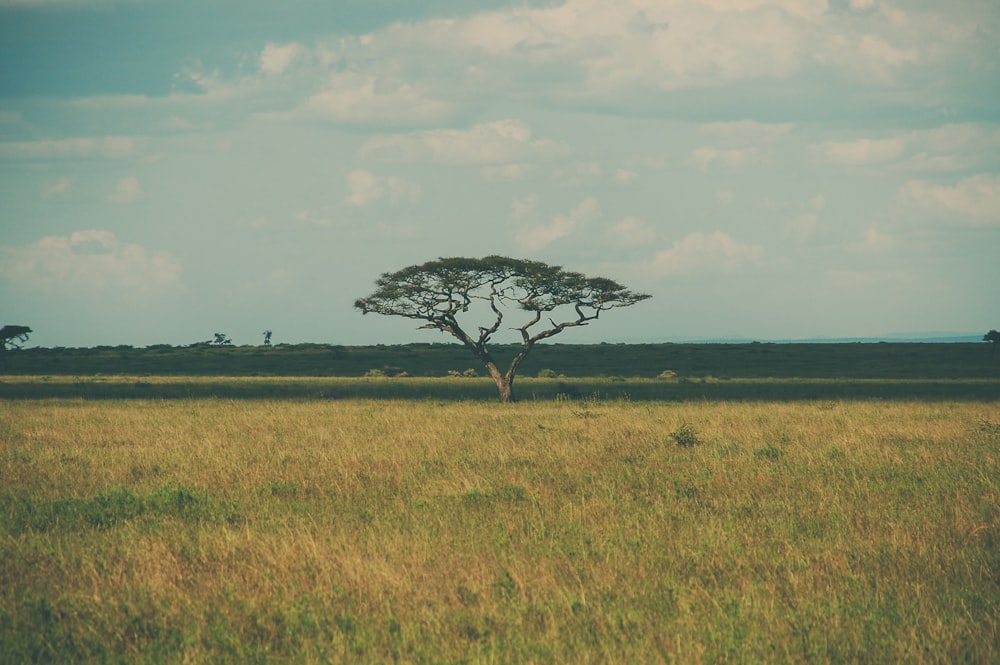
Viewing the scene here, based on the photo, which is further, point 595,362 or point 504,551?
point 595,362

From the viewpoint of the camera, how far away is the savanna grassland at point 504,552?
640cm

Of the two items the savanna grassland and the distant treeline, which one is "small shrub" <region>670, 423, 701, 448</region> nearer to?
the savanna grassland

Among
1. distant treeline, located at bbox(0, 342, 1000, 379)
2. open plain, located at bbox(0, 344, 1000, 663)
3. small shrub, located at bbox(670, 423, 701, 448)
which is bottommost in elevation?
open plain, located at bbox(0, 344, 1000, 663)

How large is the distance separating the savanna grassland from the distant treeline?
5394cm

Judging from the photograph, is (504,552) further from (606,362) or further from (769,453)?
(606,362)

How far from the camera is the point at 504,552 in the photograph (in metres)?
8.63

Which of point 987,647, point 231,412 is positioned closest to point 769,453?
point 987,647

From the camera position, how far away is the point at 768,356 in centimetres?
8888

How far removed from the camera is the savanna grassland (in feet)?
21.0

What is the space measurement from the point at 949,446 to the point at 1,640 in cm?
1676

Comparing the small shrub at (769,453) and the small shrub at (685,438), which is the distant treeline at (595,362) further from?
the small shrub at (769,453)

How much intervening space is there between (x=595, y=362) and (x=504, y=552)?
254 ft

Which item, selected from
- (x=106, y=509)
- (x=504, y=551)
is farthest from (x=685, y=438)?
(x=106, y=509)

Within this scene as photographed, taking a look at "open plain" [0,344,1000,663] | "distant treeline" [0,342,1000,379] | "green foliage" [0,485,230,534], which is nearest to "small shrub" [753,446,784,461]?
"open plain" [0,344,1000,663]
